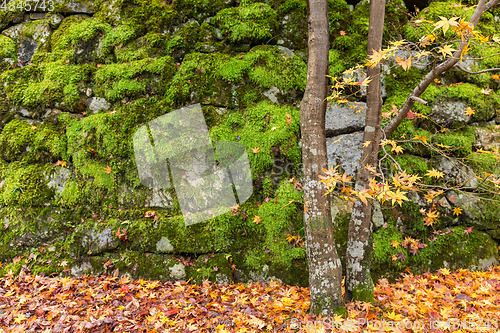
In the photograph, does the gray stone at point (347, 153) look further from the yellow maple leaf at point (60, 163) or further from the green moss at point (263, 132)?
the yellow maple leaf at point (60, 163)

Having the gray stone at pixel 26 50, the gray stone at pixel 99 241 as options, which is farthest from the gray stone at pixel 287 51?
the gray stone at pixel 26 50

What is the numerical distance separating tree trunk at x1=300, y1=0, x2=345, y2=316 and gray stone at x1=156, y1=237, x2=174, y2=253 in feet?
7.62

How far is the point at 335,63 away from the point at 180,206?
3.92 metres

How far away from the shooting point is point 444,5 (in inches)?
194

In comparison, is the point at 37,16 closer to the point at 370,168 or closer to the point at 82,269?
the point at 82,269

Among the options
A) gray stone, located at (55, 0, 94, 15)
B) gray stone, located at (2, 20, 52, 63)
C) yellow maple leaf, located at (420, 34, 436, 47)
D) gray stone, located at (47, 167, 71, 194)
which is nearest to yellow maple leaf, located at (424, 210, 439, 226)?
yellow maple leaf, located at (420, 34, 436, 47)

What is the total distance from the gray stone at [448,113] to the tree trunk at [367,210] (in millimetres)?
2060

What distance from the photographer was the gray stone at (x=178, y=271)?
3.99m

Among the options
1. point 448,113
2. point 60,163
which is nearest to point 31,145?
point 60,163

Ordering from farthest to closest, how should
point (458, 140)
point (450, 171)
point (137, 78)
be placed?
point (137, 78)
point (458, 140)
point (450, 171)

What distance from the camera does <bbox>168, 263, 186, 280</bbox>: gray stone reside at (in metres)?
3.99

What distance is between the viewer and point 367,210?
3.26 metres

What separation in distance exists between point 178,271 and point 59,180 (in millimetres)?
2859

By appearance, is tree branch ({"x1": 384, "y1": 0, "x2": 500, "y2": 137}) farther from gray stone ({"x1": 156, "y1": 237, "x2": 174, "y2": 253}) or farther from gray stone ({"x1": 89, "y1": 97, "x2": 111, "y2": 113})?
gray stone ({"x1": 89, "y1": 97, "x2": 111, "y2": 113})
